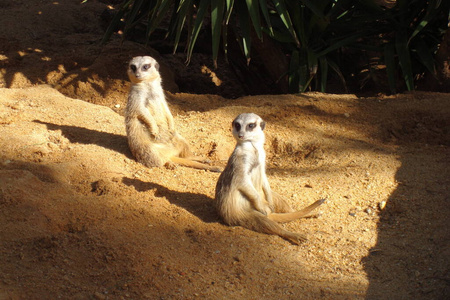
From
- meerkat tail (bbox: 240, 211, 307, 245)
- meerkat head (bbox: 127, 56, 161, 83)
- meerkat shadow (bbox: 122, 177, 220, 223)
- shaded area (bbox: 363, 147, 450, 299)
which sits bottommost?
meerkat shadow (bbox: 122, 177, 220, 223)

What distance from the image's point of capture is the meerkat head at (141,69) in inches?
163

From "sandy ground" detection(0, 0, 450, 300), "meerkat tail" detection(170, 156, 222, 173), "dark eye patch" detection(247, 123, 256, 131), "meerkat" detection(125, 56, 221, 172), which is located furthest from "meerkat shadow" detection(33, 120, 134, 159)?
"dark eye patch" detection(247, 123, 256, 131)

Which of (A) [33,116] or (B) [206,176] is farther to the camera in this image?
(A) [33,116]

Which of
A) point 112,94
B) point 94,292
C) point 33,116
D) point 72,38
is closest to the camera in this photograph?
point 94,292

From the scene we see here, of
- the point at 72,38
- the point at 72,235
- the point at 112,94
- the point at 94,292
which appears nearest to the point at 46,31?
the point at 72,38

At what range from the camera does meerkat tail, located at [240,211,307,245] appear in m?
2.99

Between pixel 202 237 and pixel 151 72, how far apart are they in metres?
1.79

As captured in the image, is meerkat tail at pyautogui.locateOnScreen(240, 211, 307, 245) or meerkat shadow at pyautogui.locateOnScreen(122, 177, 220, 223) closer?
meerkat tail at pyautogui.locateOnScreen(240, 211, 307, 245)

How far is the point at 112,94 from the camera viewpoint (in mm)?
5484

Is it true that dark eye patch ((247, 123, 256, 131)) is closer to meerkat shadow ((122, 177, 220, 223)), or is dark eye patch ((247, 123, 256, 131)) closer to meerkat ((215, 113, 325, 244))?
meerkat ((215, 113, 325, 244))

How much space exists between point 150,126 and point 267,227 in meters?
1.56

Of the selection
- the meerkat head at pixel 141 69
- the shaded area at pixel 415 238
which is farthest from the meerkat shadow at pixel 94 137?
the shaded area at pixel 415 238

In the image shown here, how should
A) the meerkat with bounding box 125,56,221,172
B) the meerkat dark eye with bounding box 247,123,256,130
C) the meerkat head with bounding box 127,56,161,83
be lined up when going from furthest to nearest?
1. the meerkat head with bounding box 127,56,161,83
2. the meerkat with bounding box 125,56,221,172
3. the meerkat dark eye with bounding box 247,123,256,130

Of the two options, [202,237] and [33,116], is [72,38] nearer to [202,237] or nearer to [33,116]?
[33,116]
